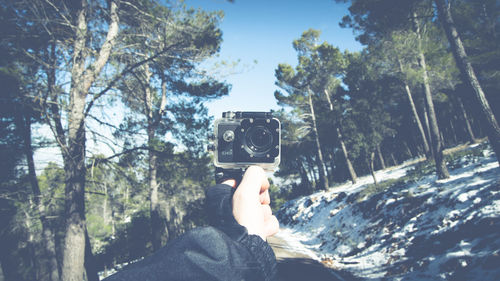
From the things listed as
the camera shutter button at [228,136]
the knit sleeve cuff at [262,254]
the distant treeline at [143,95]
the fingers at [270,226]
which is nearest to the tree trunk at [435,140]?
the distant treeline at [143,95]

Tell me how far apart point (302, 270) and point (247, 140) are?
7.86m

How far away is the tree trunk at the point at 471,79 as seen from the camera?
6.53 meters

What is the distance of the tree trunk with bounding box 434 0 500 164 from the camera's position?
653cm

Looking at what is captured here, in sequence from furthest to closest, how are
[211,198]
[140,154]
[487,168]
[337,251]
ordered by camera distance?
[337,251] < [487,168] < [140,154] < [211,198]

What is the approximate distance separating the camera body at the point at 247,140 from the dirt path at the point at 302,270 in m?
6.96

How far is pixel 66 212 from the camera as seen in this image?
4.85 metres

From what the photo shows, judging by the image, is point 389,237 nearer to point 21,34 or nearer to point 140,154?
point 140,154

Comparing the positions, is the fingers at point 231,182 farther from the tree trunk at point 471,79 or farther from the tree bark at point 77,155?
the tree trunk at point 471,79

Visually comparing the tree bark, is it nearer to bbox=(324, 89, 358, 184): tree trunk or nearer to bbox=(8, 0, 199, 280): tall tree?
bbox=(8, 0, 199, 280): tall tree

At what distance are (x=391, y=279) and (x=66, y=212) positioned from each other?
306 inches

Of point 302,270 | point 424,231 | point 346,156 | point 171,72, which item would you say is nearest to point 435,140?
point 424,231

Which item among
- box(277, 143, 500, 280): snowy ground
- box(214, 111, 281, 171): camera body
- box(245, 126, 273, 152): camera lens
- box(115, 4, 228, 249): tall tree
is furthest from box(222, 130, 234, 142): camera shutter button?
box(277, 143, 500, 280): snowy ground

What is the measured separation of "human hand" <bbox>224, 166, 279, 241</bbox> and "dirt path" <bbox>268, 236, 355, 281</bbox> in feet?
23.2

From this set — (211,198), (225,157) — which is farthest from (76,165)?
(211,198)
